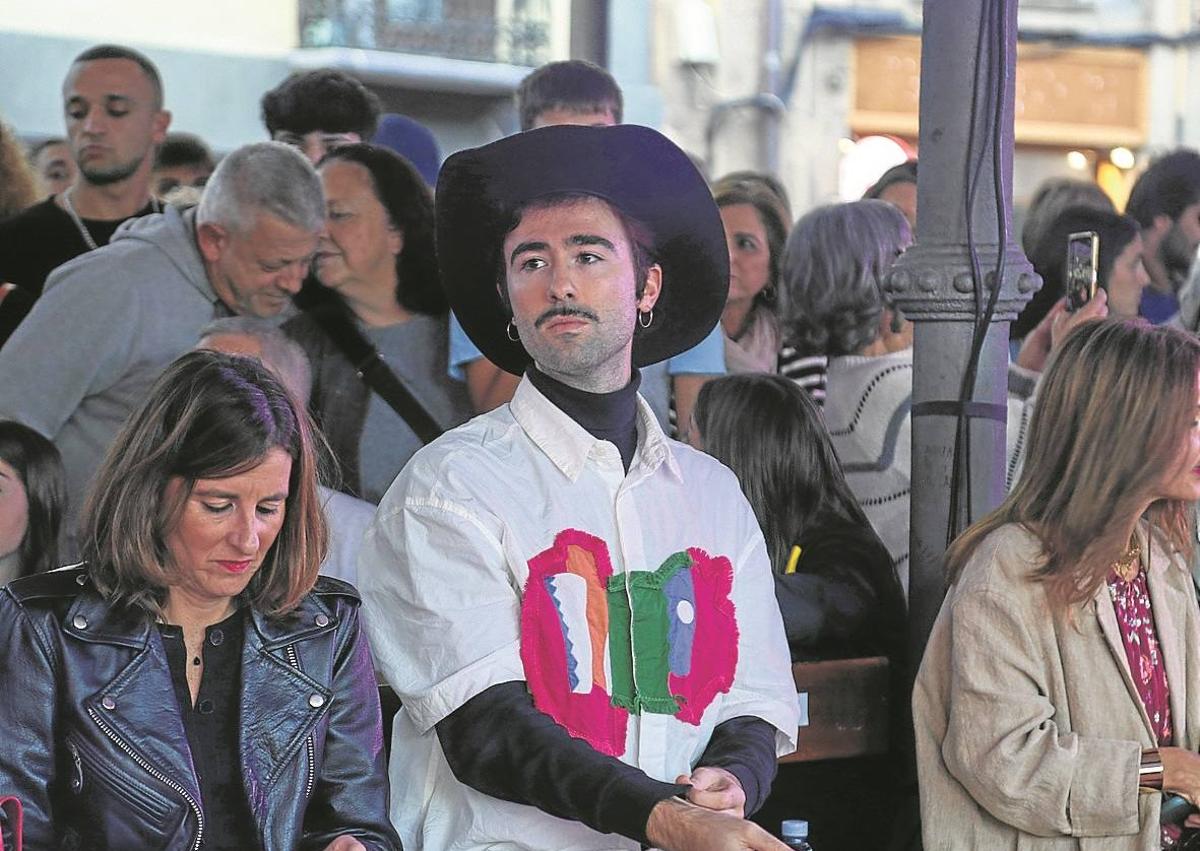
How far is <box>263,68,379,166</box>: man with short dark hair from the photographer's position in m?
5.59

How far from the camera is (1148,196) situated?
656 cm

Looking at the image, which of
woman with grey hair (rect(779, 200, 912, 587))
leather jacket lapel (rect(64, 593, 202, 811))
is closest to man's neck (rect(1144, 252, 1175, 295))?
woman with grey hair (rect(779, 200, 912, 587))

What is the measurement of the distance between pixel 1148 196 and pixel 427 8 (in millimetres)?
11431

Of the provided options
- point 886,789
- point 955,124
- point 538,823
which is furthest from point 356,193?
point 538,823

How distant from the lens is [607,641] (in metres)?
2.92

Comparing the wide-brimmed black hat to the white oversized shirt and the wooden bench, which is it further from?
the wooden bench

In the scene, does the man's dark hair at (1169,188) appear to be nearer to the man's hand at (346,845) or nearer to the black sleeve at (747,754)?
the black sleeve at (747,754)

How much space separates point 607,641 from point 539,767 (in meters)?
0.27

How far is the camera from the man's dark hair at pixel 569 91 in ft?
16.3

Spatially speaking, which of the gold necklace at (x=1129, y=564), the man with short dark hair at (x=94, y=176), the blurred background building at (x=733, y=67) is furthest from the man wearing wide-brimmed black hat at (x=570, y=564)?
the blurred background building at (x=733, y=67)

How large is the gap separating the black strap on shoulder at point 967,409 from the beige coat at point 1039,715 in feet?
1.41

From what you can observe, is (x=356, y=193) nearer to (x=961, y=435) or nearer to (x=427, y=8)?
(x=961, y=435)

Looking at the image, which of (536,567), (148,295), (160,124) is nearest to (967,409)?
(536,567)

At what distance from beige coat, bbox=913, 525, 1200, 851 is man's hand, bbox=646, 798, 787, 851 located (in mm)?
791
